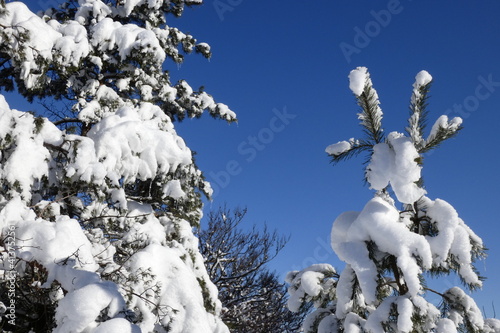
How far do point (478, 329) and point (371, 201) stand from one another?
4.67 ft

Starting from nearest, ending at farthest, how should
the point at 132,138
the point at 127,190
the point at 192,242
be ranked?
the point at 132,138, the point at 192,242, the point at 127,190

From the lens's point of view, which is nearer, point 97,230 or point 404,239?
point 404,239

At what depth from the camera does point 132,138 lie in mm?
5270

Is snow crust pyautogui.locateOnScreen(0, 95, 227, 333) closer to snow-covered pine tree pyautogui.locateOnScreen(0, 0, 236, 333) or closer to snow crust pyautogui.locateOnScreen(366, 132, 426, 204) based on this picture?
snow-covered pine tree pyautogui.locateOnScreen(0, 0, 236, 333)

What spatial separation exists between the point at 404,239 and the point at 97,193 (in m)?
3.62

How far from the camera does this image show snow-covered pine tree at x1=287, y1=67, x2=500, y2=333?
9.12ft

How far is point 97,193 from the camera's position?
4.91 m

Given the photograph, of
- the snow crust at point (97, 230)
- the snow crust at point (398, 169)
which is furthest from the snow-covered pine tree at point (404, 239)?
the snow crust at point (97, 230)

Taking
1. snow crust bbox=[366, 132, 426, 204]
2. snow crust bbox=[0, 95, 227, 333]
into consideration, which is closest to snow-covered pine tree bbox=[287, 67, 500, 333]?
snow crust bbox=[366, 132, 426, 204]

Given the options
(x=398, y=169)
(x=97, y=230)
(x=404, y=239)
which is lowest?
(x=404, y=239)

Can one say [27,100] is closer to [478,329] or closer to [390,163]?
[390,163]

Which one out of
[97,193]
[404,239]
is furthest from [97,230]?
[404,239]

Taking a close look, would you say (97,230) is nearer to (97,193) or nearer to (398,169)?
(97,193)

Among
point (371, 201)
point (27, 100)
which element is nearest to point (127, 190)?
point (27, 100)
